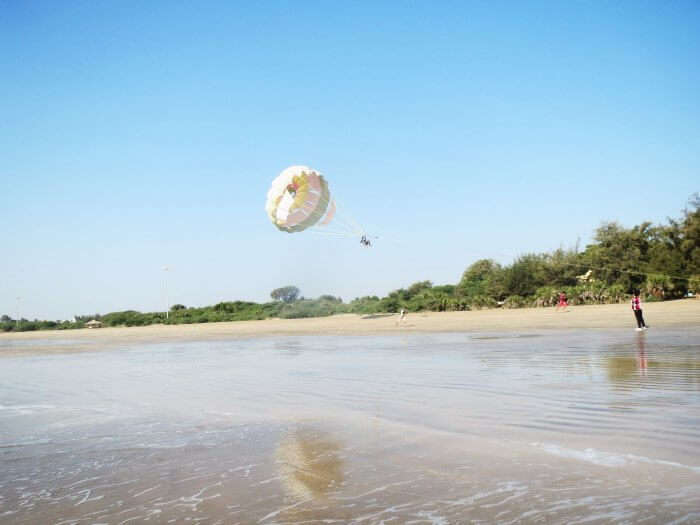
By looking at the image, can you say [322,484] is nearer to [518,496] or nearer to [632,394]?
[518,496]

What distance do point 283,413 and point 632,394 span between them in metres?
4.06

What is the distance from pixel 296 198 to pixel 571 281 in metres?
20.3

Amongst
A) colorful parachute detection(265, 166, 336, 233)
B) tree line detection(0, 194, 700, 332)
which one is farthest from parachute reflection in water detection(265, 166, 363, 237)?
tree line detection(0, 194, 700, 332)

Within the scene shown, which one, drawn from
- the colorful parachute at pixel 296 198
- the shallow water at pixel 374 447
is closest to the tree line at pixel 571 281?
the colorful parachute at pixel 296 198

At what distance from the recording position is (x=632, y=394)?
706 centimetres

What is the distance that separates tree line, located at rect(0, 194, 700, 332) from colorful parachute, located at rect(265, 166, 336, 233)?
12.8m

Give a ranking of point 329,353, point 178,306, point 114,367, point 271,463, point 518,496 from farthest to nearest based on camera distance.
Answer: point 178,306
point 329,353
point 114,367
point 271,463
point 518,496

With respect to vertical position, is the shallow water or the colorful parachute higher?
the colorful parachute

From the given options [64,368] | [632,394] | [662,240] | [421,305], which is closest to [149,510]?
[632,394]

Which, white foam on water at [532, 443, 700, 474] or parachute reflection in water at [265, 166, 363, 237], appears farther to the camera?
parachute reflection in water at [265, 166, 363, 237]

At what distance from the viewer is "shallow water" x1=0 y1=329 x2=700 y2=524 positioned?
3.76 meters

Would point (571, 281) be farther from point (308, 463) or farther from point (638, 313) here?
point (308, 463)

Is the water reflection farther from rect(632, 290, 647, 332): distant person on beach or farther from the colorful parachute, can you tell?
the colorful parachute

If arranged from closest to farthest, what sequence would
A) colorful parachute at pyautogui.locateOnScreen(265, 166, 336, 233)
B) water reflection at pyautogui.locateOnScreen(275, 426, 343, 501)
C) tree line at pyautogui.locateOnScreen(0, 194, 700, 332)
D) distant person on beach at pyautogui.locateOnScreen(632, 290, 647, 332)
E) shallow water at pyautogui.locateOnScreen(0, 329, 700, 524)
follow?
shallow water at pyautogui.locateOnScreen(0, 329, 700, 524)
water reflection at pyautogui.locateOnScreen(275, 426, 343, 501)
distant person on beach at pyautogui.locateOnScreen(632, 290, 647, 332)
colorful parachute at pyautogui.locateOnScreen(265, 166, 336, 233)
tree line at pyautogui.locateOnScreen(0, 194, 700, 332)
